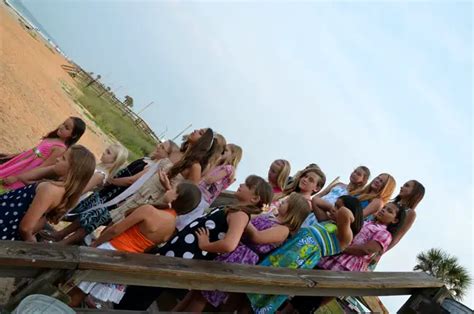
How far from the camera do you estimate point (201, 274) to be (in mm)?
2900

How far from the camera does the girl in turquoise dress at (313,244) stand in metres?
3.92

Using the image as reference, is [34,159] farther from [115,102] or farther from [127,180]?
[115,102]

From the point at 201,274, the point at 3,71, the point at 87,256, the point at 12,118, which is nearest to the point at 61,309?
the point at 87,256

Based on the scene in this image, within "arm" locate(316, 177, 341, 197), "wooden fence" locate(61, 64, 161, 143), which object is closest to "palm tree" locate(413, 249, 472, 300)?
"arm" locate(316, 177, 341, 197)

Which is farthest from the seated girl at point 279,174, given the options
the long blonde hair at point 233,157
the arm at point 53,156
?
the arm at point 53,156

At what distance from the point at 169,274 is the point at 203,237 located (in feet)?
3.02

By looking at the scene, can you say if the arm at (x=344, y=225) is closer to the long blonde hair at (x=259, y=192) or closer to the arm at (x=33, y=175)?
the long blonde hair at (x=259, y=192)

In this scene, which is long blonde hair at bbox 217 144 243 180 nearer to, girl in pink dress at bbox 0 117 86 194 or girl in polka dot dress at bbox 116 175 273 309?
girl in polka dot dress at bbox 116 175 273 309

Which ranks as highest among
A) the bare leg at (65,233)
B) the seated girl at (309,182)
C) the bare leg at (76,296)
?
the seated girl at (309,182)

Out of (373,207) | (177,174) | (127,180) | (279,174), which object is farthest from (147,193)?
(373,207)

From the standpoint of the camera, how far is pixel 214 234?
3.77 meters

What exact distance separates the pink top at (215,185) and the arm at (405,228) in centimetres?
187

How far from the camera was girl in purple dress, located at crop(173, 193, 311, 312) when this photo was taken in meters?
3.86

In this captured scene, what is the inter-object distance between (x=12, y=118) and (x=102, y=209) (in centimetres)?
1057
